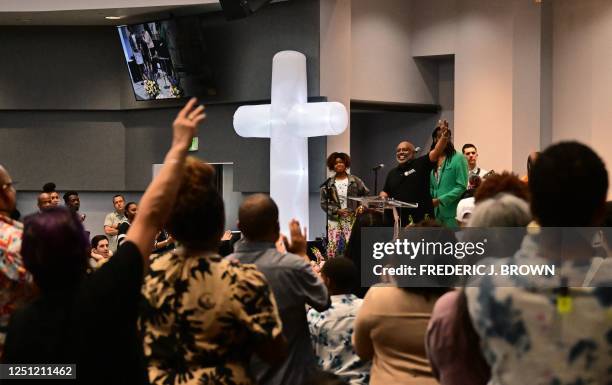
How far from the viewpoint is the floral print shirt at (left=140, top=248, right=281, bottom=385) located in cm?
225

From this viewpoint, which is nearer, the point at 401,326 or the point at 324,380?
the point at 324,380

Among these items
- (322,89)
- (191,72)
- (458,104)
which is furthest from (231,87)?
(458,104)

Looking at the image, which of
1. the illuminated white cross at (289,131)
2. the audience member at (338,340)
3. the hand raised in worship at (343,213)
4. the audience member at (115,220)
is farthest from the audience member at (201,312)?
the audience member at (115,220)

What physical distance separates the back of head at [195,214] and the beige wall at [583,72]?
8539mm

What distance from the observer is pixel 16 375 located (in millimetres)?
1927

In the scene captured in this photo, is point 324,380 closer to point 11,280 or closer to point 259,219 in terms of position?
point 11,280

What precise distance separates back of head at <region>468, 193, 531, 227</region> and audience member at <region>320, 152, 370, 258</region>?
20.4 ft

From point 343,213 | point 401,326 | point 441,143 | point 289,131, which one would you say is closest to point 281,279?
point 401,326

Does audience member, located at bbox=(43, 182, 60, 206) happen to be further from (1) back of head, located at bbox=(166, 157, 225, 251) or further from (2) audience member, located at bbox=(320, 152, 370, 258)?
(1) back of head, located at bbox=(166, 157, 225, 251)

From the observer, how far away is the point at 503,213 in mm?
2289

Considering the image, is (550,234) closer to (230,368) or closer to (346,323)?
(230,368)

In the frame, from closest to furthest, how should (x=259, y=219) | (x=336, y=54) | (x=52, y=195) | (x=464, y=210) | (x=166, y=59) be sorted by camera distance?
(x=259, y=219), (x=464, y=210), (x=52, y=195), (x=336, y=54), (x=166, y=59)

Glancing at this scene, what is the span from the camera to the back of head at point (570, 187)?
6.06 feet

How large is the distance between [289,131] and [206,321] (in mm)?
7689
